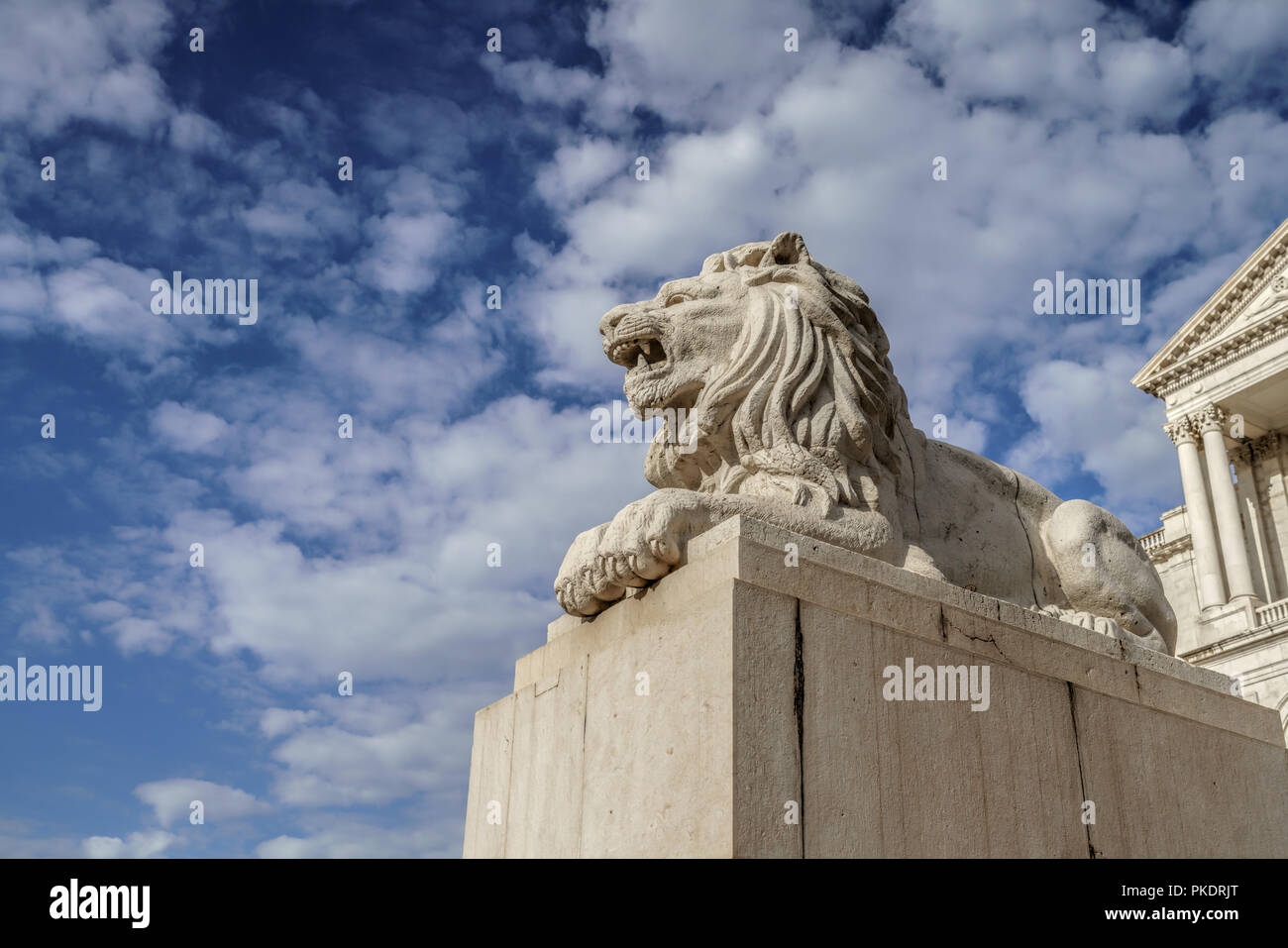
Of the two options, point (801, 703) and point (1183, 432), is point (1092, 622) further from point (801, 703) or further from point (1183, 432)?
point (1183, 432)

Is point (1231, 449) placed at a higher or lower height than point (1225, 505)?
higher

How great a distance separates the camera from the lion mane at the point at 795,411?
5609 millimetres

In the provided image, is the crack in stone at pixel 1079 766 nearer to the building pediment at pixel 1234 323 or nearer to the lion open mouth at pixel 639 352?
the lion open mouth at pixel 639 352

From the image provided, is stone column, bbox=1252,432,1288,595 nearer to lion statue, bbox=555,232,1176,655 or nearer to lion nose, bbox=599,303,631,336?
lion statue, bbox=555,232,1176,655

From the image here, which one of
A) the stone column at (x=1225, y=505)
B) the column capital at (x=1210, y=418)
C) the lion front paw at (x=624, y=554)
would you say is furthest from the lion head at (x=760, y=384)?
the column capital at (x=1210, y=418)

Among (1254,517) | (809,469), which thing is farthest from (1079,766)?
(1254,517)

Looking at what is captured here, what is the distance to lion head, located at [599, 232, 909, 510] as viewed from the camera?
566 cm

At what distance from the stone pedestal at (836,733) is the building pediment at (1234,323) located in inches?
1344

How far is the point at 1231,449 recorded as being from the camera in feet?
127

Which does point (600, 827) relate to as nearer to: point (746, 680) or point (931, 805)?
point (746, 680)

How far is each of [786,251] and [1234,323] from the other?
35.6m

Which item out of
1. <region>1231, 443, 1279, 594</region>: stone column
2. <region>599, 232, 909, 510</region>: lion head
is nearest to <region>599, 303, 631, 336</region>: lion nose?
<region>599, 232, 909, 510</region>: lion head

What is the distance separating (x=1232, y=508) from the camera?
118 ft
